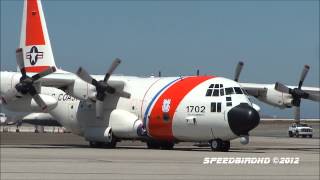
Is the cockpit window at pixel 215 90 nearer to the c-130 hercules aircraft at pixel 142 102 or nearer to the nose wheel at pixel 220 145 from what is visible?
the c-130 hercules aircraft at pixel 142 102

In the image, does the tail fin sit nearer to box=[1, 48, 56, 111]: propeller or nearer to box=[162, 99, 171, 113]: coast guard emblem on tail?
box=[1, 48, 56, 111]: propeller

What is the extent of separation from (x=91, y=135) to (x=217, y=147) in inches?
312

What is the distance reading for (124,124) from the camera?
3450cm

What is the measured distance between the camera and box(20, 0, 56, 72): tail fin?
136 feet

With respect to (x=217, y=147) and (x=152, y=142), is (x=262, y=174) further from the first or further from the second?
(x=152, y=142)

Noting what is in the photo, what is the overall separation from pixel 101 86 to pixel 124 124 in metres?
2.44

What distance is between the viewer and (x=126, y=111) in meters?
35.1

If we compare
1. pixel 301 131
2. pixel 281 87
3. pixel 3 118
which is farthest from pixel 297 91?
pixel 3 118

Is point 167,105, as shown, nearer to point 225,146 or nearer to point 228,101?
point 228,101

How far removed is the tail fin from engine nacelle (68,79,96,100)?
6397mm

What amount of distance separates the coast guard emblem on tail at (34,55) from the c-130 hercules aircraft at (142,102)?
7cm

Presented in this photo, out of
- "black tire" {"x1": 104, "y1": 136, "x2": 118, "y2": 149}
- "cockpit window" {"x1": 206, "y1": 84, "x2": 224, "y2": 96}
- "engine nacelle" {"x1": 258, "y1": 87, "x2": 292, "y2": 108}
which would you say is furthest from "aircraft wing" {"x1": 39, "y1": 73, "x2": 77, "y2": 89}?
"engine nacelle" {"x1": 258, "y1": 87, "x2": 292, "y2": 108}

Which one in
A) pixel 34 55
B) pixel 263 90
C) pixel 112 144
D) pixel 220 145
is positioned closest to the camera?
pixel 220 145

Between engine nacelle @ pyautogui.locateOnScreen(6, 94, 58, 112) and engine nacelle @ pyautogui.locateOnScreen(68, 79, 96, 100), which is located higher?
engine nacelle @ pyautogui.locateOnScreen(68, 79, 96, 100)
